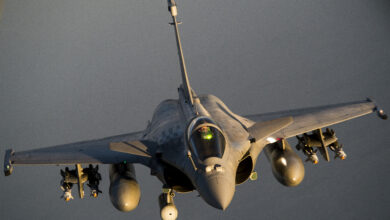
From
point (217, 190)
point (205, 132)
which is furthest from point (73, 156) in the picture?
point (217, 190)

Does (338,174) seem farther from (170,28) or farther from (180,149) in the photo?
(170,28)

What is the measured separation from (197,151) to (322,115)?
16.5 ft

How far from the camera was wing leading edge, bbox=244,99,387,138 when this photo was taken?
1118 cm

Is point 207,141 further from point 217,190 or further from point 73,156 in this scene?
point 73,156

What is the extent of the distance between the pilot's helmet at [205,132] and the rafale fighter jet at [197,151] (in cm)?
2

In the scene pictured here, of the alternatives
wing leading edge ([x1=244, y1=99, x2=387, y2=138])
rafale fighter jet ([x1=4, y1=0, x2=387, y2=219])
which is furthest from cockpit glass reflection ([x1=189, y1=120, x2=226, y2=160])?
wing leading edge ([x1=244, y1=99, x2=387, y2=138])

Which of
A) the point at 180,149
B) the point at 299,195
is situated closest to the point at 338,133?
the point at 299,195

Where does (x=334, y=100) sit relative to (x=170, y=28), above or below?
below

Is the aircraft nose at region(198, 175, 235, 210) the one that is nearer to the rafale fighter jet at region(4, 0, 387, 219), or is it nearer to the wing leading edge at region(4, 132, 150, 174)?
the rafale fighter jet at region(4, 0, 387, 219)

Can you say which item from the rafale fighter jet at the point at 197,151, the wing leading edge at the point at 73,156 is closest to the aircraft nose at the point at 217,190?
the rafale fighter jet at the point at 197,151

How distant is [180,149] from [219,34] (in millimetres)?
10502

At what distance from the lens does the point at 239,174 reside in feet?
33.3

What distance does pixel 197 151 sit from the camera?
8594mm

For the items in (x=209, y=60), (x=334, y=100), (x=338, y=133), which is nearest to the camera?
(x=338, y=133)
